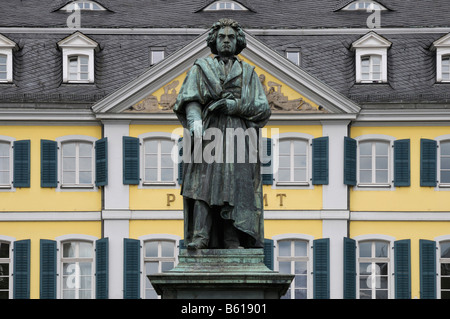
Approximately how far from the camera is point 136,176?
40125mm

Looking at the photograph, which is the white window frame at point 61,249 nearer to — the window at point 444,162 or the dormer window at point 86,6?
the dormer window at point 86,6

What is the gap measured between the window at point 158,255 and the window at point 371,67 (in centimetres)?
745

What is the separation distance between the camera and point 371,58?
41.9 m

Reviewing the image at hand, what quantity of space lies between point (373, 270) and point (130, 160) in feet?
24.2

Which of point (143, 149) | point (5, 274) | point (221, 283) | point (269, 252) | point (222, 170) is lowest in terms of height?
point (5, 274)

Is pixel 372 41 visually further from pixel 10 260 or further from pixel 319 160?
pixel 10 260

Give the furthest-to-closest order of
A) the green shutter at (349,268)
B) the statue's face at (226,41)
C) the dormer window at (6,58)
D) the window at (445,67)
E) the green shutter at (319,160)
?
the window at (445,67) < the dormer window at (6,58) < the green shutter at (319,160) < the green shutter at (349,268) < the statue's face at (226,41)

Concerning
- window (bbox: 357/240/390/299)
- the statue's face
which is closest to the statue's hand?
the statue's face

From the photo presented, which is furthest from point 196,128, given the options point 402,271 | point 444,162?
point 444,162

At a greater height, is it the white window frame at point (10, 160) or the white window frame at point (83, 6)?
the white window frame at point (83, 6)

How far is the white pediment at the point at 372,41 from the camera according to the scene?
136 feet

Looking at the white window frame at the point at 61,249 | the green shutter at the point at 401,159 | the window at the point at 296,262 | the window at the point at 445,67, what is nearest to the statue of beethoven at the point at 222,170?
the window at the point at 296,262

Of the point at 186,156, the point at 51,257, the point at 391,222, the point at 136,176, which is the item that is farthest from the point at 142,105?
the point at 186,156

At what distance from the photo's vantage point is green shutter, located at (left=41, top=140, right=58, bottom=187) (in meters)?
40.2
